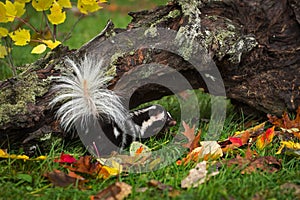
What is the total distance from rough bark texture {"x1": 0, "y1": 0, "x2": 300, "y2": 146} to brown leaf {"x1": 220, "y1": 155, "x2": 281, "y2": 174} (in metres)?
0.69

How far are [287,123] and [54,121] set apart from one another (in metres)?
1.41

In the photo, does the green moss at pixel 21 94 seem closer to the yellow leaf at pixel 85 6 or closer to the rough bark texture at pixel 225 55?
the rough bark texture at pixel 225 55

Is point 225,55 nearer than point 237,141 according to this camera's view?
No

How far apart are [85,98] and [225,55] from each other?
897mm

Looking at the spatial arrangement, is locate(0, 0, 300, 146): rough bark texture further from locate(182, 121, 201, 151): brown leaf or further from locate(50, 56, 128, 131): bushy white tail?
locate(182, 121, 201, 151): brown leaf

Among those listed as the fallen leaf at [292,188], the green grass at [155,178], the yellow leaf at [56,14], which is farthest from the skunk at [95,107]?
the fallen leaf at [292,188]

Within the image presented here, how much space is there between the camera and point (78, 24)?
253 inches

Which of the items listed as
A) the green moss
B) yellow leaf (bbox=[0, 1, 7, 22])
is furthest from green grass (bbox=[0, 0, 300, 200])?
yellow leaf (bbox=[0, 1, 7, 22])

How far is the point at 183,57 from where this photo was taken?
2916 millimetres

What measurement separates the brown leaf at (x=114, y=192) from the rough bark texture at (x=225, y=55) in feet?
2.16

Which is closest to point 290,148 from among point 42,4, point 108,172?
point 108,172

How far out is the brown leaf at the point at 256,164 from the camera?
243cm

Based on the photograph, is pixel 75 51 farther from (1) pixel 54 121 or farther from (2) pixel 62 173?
(2) pixel 62 173

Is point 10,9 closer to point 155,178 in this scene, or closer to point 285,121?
point 155,178
